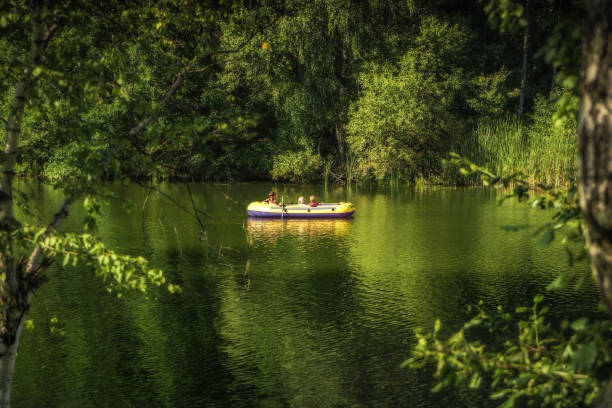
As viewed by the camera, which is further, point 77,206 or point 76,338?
point 77,206

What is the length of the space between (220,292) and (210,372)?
4645 millimetres

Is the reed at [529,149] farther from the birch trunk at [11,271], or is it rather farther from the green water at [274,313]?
the birch trunk at [11,271]

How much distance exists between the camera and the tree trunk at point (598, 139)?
216 cm

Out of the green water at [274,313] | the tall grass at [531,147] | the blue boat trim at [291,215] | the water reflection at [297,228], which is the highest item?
the tall grass at [531,147]

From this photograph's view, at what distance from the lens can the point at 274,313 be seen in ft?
42.0

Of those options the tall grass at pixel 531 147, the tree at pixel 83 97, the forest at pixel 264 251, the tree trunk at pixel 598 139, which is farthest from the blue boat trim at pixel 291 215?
the tree trunk at pixel 598 139

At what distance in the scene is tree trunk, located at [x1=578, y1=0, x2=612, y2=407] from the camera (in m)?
2.16

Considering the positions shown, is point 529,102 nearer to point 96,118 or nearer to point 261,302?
point 96,118

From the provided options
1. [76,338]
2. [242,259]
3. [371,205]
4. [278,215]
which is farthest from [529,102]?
[76,338]

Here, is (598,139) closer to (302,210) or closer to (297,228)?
(297,228)

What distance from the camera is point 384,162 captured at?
3962cm

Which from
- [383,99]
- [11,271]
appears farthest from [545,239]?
[383,99]

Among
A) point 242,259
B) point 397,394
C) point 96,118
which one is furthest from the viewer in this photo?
point 96,118

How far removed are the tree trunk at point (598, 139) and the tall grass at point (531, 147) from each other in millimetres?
29345
